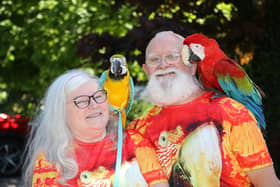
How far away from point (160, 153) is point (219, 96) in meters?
0.45

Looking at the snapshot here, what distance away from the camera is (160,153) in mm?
2391

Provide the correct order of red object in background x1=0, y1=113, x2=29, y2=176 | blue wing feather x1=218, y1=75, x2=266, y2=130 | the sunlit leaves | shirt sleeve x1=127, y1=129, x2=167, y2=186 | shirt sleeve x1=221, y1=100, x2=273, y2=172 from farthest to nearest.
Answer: red object in background x1=0, y1=113, x2=29, y2=176, the sunlit leaves, blue wing feather x1=218, y1=75, x2=266, y2=130, shirt sleeve x1=127, y1=129, x2=167, y2=186, shirt sleeve x1=221, y1=100, x2=273, y2=172

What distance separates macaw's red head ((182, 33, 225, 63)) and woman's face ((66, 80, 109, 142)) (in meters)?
0.54

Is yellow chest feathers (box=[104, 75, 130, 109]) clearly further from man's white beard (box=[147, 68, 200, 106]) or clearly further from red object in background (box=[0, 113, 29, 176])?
red object in background (box=[0, 113, 29, 176])

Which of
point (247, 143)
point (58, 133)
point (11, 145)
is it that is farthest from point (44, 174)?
point (11, 145)

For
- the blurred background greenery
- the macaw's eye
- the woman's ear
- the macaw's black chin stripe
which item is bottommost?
the macaw's eye

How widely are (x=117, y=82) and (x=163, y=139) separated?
16.8 inches

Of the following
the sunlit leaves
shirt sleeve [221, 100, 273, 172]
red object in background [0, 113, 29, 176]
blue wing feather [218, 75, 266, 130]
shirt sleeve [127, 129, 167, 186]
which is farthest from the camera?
red object in background [0, 113, 29, 176]

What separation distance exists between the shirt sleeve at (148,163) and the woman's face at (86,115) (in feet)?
0.72

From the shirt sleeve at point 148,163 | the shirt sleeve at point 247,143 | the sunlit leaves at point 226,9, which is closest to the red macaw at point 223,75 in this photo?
the shirt sleeve at point 247,143

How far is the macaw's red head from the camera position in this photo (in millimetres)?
2400

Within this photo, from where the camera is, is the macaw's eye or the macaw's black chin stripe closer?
the macaw's eye

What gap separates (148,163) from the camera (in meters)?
2.35

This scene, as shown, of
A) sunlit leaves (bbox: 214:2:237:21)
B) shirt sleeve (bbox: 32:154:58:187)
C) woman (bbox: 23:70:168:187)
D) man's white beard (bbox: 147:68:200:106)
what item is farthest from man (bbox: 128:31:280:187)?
sunlit leaves (bbox: 214:2:237:21)
